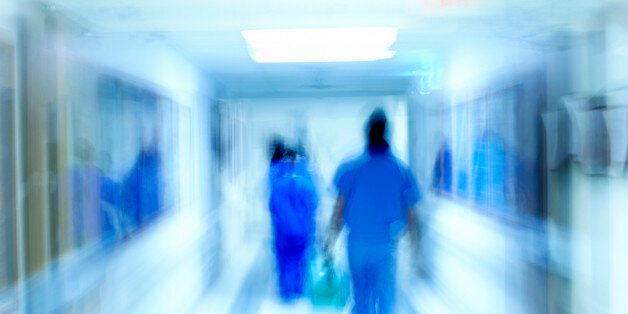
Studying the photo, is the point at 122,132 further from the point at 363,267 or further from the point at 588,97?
the point at 588,97

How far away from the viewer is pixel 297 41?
4.96m

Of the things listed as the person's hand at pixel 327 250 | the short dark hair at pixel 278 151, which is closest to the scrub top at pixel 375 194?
the person's hand at pixel 327 250

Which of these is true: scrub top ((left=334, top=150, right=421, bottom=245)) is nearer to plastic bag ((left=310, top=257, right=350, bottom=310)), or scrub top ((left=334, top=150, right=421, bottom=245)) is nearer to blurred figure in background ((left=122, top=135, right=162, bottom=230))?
blurred figure in background ((left=122, top=135, right=162, bottom=230))

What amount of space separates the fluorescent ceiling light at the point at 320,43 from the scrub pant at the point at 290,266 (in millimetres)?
1657

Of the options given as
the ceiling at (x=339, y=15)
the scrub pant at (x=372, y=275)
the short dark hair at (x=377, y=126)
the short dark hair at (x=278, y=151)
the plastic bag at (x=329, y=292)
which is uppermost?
the ceiling at (x=339, y=15)

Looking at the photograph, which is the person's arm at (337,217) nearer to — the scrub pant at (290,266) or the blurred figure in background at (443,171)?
the scrub pant at (290,266)

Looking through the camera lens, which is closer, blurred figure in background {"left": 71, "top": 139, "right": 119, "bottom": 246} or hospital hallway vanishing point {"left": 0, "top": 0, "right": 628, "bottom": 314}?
hospital hallway vanishing point {"left": 0, "top": 0, "right": 628, "bottom": 314}

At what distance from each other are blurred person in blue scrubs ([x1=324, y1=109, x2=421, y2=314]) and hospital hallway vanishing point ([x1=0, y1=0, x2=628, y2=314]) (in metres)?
0.19

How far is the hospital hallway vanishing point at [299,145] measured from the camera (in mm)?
3068

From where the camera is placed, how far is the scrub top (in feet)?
13.5

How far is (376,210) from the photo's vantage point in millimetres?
4117

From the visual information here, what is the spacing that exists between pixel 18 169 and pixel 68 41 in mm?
813

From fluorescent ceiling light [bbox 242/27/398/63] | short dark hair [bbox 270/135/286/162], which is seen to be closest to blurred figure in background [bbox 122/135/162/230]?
short dark hair [bbox 270/135/286/162]

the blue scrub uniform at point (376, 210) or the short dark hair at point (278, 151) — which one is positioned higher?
the short dark hair at point (278, 151)
